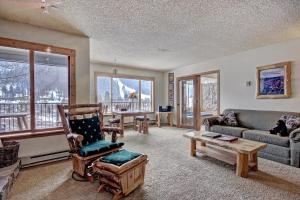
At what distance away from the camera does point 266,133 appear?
130 inches

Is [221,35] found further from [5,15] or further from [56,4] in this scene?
[5,15]

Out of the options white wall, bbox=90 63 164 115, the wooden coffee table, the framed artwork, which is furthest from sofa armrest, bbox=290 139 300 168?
white wall, bbox=90 63 164 115

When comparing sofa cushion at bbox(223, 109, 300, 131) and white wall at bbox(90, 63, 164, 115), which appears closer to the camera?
sofa cushion at bbox(223, 109, 300, 131)

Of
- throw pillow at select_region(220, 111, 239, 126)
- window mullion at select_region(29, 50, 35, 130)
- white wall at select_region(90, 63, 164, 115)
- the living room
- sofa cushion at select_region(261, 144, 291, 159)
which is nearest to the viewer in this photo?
the living room

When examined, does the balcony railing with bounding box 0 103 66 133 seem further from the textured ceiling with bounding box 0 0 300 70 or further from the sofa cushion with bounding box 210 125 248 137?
the sofa cushion with bounding box 210 125 248 137

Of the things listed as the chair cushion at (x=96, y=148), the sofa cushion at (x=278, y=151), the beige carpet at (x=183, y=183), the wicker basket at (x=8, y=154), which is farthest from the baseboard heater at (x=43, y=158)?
the sofa cushion at (x=278, y=151)

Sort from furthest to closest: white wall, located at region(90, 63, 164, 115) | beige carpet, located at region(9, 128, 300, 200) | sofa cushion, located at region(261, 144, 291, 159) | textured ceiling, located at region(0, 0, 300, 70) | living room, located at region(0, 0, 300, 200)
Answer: white wall, located at region(90, 63, 164, 115) → sofa cushion, located at region(261, 144, 291, 159) → textured ceiling, located at region(0, 0, 300, 70) → living room, located at region(0, 0, 300, 200) → beige carpet, located at region(9, 128, 300, 200)

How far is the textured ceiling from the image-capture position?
234 centimetres

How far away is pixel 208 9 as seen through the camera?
243 cm

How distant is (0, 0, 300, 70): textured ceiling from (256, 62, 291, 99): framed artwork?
598 millimetres

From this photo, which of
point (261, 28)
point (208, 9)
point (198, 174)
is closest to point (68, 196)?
point (198, 174)

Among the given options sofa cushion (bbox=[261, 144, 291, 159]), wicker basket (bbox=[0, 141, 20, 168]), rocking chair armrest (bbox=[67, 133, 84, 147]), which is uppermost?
rocking chair armrest (bbox=[67, 133, 84, 147])

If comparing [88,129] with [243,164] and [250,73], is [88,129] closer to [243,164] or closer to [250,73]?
[243,164]

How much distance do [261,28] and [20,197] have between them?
442 centimetres
